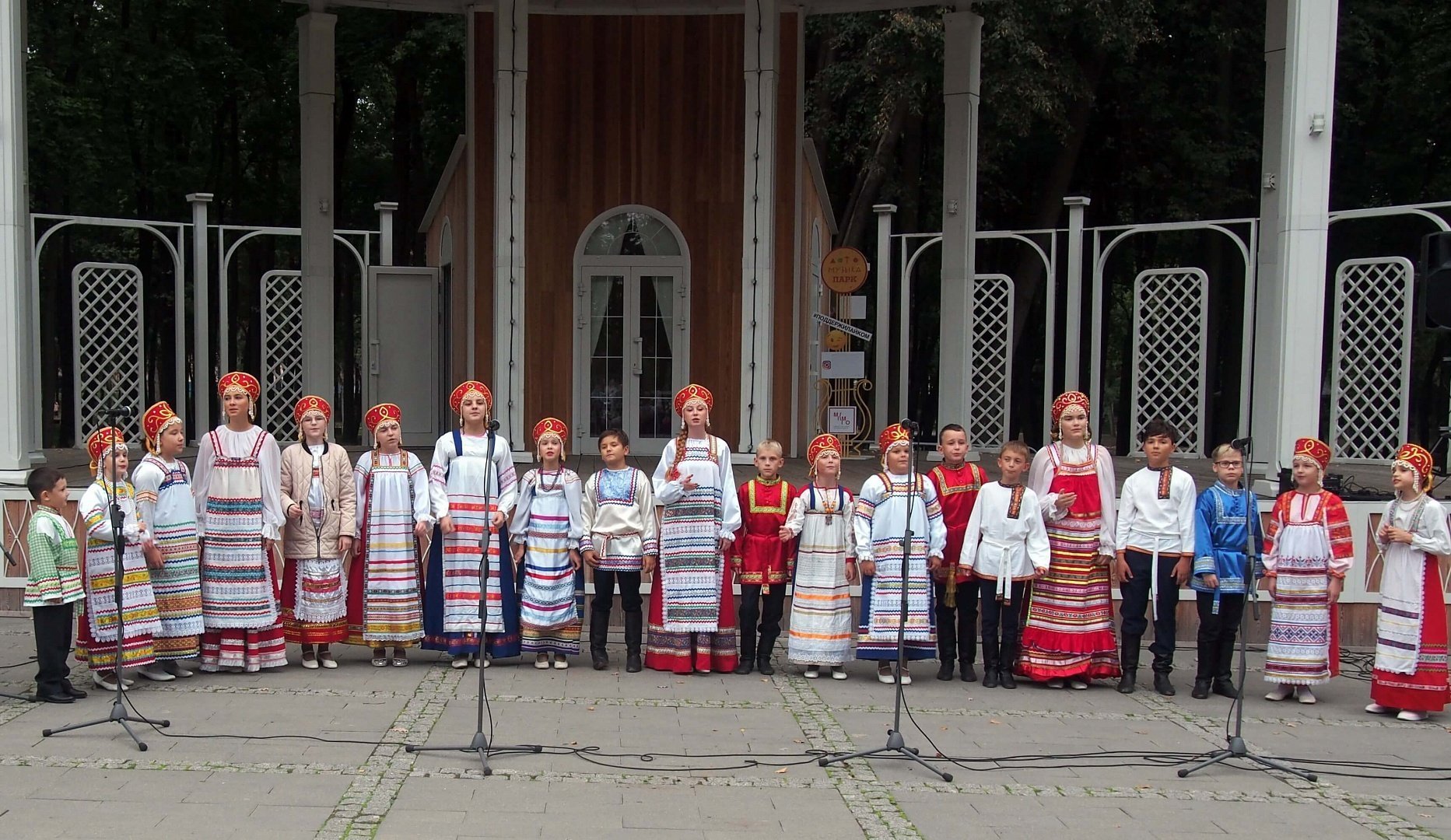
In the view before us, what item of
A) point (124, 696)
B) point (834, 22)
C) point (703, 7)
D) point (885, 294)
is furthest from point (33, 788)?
point (834, 22)

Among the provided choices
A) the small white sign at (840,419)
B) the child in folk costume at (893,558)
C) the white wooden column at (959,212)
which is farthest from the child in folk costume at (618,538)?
the white wooden column at (959,212)

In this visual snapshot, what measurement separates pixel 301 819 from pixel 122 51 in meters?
22.2

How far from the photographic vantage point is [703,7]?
14914 mm

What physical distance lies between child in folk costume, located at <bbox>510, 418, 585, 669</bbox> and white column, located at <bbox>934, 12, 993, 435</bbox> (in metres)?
6.75

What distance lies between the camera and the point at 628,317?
50.1ft

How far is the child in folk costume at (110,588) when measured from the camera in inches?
320

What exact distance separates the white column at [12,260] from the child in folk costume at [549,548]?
369cm

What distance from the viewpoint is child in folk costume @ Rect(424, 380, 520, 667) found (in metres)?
8.98

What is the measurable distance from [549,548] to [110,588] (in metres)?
2.44

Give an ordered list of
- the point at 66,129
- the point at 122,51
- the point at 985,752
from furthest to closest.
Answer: the point at 122,51, the point at 66,129, the point at 985,752

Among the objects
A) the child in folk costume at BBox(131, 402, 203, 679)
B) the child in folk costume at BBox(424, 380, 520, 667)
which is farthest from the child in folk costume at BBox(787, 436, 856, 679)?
the child in folk costume at BBox(131, 402, 203, 679)

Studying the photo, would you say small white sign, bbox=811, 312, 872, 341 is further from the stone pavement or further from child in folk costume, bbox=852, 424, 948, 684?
the stone pavement

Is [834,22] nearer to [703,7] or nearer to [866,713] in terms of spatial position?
[703,7]

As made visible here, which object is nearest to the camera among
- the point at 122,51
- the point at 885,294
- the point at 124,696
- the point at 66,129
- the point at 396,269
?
the point at 124,696
